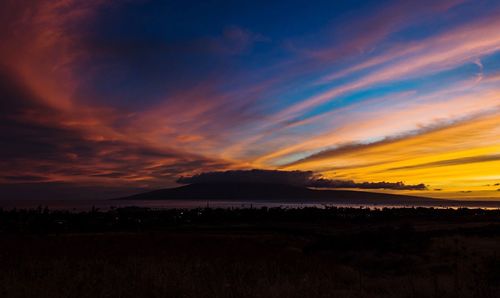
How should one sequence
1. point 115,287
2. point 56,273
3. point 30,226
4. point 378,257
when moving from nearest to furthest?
1. point 115,287
2. point 56,273
3. point 378,257
4. point 30,226

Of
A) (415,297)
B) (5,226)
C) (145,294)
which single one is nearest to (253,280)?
(145,294)

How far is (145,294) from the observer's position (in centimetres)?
980

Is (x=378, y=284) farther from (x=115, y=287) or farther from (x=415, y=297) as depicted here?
(x=115, y=287)

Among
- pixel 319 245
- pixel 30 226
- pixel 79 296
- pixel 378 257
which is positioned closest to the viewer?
pixel 79 296

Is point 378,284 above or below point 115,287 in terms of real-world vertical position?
below

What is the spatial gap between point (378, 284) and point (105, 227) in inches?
2019

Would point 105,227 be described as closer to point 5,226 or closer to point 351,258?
point 5,226

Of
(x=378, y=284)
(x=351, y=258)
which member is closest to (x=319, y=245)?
(x=351, y=258)

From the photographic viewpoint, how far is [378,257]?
2577cm

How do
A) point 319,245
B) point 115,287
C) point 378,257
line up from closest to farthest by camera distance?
point 115,287 → point 378,257 → point 319,245

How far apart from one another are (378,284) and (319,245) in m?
19.9

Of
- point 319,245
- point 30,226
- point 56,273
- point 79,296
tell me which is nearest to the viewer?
point 79,296

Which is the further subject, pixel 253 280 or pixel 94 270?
pixel 94 270

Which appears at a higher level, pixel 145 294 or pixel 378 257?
pixel 145 294
